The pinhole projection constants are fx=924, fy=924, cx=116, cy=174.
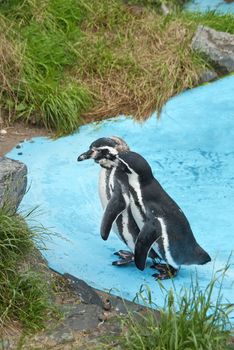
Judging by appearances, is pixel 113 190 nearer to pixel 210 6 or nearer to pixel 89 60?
pixel 89 60

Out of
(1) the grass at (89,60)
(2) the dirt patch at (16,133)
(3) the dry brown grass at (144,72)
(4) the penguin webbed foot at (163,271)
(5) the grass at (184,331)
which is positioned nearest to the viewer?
(5) the grass at (184,331)

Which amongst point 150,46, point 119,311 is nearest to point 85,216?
point 119,311

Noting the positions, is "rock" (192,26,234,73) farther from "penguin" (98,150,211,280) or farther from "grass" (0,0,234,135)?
"penguin" (98,150,211,280)

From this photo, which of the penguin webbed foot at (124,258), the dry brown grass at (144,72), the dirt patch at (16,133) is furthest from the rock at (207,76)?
the penguin webbed foot at (124,258)

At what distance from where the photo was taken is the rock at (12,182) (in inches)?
185

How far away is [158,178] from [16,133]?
124 cm

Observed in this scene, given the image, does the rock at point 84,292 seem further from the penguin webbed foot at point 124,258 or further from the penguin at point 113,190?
the penguin webbed foot at point 124,258

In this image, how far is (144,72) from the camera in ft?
23.9

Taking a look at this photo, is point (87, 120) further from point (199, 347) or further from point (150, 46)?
point (199, 347)

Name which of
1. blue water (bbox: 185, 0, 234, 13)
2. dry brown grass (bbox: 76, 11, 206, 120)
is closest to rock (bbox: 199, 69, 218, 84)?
dry brown grass (bbox: 76, 11, 206, 120)

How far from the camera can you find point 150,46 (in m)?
7.69

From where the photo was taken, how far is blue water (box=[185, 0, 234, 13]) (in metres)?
9.22

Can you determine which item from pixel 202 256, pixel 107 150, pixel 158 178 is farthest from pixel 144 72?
pixel 202 256

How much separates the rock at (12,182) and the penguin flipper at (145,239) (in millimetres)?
665
